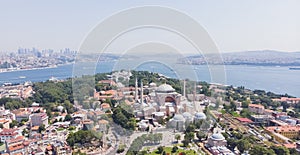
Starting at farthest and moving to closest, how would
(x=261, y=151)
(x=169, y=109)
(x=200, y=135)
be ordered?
(x=169, y=109) < (x=200, y=135) < (x=261, y=151)

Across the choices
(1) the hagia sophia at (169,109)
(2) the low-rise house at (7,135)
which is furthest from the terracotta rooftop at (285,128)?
(2) the low-rise house at (7,135)

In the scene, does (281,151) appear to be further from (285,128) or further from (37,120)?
(37,120)

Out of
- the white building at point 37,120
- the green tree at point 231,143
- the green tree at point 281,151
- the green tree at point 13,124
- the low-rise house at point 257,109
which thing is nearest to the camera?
the green tree at point 281,151

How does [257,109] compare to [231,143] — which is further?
[257,109]

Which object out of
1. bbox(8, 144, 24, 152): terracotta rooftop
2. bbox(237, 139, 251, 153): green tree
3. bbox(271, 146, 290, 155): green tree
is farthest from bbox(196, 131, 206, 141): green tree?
bbox(8, 144, 24, 152): terracotta rooftop

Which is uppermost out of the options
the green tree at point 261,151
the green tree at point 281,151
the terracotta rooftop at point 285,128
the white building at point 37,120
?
the white building at point 37,120

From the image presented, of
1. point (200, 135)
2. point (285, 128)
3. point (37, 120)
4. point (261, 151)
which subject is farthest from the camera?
point (37, 120)

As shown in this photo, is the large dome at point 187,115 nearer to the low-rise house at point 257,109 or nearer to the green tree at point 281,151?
the green tree at point 281,151

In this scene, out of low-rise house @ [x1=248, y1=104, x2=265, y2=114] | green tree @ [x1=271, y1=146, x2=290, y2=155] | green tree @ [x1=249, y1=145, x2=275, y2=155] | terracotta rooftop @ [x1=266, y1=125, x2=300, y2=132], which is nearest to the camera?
green tree @ [x1=249, y1=145, x2=275, y2=155]

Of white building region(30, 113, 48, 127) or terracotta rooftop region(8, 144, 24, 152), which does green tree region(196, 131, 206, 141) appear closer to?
terracotta rooftop region(8, 144, 24, 152)

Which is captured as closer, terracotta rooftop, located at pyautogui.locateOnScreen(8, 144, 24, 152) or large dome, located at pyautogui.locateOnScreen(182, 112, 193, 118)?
terracotta rooftop, located at pyautogui.locateOnScreen(8, 144, 24, 152)

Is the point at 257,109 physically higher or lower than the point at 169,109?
lower

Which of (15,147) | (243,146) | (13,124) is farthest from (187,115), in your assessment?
(13,124)
